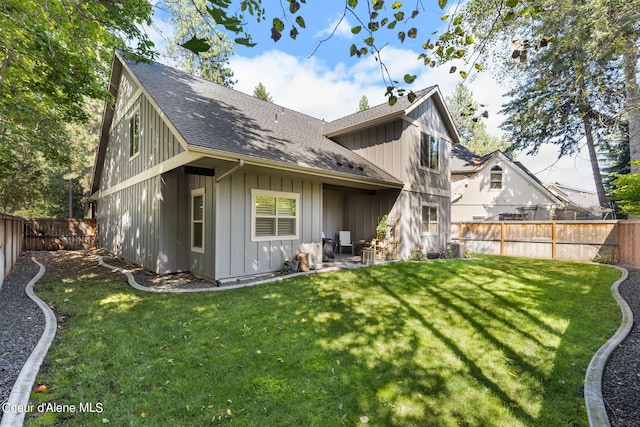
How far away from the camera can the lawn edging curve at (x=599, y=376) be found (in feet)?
7.78

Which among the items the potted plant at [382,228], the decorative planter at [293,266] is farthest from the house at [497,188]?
the decorative planter at [293,266]

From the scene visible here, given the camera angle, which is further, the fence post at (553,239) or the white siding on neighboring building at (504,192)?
the white siding on neighboring building at (504,192)

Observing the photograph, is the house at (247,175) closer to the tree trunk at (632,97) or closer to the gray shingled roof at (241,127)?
the gray shingled roof at (241,127)

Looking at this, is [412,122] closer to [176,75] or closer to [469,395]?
[176,75]

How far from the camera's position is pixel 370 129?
10.9m

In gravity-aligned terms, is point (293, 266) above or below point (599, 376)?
above

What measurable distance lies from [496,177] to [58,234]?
24.4 meters

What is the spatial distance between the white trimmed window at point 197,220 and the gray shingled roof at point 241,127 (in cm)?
168

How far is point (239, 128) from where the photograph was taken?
758 centimetres

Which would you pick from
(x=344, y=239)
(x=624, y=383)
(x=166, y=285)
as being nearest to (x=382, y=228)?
(x=344, y=239)

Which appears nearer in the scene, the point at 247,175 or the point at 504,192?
the point at 247,175

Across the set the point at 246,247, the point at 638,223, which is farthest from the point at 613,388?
the point at 638,223

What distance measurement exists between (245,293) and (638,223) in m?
11.5

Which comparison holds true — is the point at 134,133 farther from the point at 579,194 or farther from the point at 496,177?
the point at 579,194
